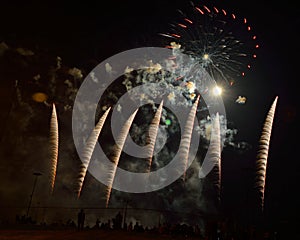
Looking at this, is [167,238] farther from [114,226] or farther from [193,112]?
[193,112]

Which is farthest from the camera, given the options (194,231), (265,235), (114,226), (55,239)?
(114,226)

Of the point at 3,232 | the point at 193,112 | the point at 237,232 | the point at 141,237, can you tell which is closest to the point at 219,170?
the point at 193,112

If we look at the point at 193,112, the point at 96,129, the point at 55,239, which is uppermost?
the point at 193,112

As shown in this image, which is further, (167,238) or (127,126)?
(127,126)

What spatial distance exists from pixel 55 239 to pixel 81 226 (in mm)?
5670

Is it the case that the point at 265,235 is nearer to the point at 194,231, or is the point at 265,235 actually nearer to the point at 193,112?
the point at 194,231

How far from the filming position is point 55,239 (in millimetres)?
18859

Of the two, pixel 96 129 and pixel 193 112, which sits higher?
pixel 193 112

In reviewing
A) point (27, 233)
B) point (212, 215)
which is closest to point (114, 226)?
point (27, 233)

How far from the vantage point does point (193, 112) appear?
1339 inches

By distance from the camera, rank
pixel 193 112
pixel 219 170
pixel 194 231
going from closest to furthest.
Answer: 1. pixel 194 231
2. pixel 219 170
3. pixel 193 112

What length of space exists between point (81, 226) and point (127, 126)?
1393 centimetres

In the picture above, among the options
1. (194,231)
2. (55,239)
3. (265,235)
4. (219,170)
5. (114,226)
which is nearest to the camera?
(55,239)

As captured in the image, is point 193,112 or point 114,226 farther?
point 193,112
